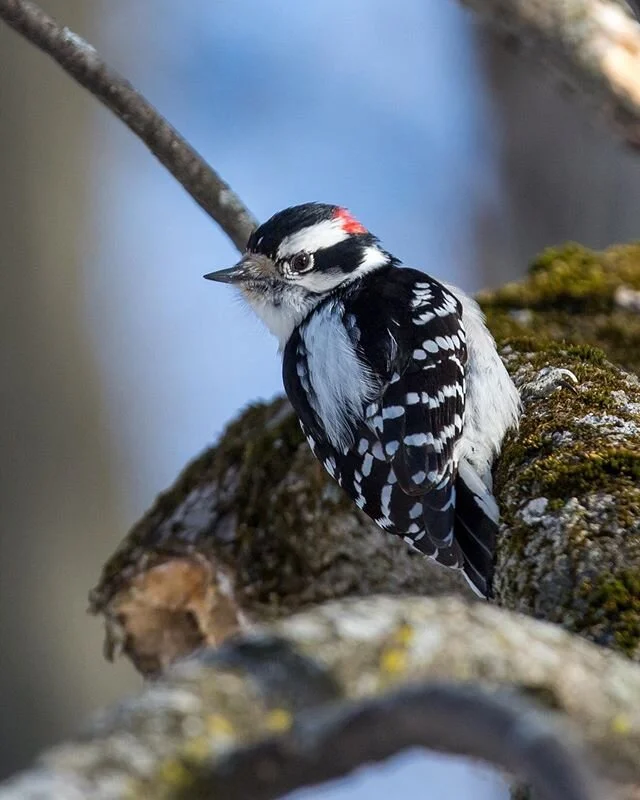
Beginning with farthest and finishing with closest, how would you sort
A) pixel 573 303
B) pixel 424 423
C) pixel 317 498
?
1. pixel 573 303
2. pixel 317 498
3. pixel 424 423

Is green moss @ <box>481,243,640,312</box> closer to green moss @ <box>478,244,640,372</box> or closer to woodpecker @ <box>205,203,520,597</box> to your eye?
green moss @ <box>478,244,640,372</box>

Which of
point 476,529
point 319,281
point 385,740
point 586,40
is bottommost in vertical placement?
point 385,740

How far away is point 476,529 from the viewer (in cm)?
274

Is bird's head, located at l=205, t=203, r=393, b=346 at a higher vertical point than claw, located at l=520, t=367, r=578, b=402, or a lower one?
higher

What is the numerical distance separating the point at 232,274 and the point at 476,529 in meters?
1.32

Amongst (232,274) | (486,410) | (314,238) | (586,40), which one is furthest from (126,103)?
(586,40)

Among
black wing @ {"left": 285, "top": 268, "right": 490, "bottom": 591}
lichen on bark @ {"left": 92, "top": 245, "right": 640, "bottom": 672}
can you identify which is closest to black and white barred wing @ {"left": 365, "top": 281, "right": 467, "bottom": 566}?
black wing @ {"left": 285, "top": 268, "right": 490, "bottom": 591}

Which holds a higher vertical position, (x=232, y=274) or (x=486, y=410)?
(x=232, y=274)

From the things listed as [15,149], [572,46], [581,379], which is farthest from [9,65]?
[581,379]

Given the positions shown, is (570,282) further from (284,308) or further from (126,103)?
(126,103)

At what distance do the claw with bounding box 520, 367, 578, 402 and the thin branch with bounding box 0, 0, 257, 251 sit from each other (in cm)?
Result: 114

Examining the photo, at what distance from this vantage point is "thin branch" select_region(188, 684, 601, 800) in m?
1.01

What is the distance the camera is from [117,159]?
6172 millimetres

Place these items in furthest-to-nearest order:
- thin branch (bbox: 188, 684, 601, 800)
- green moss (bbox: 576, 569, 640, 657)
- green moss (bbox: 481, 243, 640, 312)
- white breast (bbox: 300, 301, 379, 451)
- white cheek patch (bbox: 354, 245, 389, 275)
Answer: green moss (bbox: 481, 243, 640, 312) < white cheek patch (bbox: 354, 245, 389, 275) < white breast (bbox: 300, 301, 379, 451) < green moss (bbox: 576, 569, 640, 657) < thin branch (bbox: 188, 684, 601, 800)
